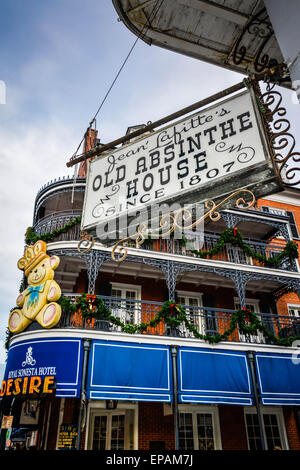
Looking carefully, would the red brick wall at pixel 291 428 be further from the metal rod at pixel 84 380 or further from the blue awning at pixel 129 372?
the metal rod at pixel 84 380

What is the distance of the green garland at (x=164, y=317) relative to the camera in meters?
11.4

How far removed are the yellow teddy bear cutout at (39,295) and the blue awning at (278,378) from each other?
7.42 meters

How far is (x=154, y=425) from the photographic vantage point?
40.7 feet

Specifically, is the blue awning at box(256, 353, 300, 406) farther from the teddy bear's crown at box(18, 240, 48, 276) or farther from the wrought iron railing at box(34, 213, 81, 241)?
the teddy bear's crown at box(18, 240, 48, 276)

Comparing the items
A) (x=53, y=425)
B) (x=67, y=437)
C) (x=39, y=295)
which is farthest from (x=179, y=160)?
(x=53, y=425)

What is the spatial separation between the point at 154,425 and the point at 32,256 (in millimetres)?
7704

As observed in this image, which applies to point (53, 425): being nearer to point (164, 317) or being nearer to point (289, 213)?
point (164, 317)

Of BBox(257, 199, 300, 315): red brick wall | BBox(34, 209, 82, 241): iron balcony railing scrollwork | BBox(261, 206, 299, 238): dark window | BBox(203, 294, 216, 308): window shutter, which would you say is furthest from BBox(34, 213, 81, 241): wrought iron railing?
BBox(261, 206, 299, 238): dark window

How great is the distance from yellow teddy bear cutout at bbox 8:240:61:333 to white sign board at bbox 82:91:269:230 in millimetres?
9397

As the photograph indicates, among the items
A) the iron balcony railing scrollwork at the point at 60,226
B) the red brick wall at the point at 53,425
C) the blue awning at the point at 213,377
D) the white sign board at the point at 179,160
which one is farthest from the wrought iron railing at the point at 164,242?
the white sign board at the point at 179,160

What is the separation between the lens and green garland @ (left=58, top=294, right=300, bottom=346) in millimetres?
11352
